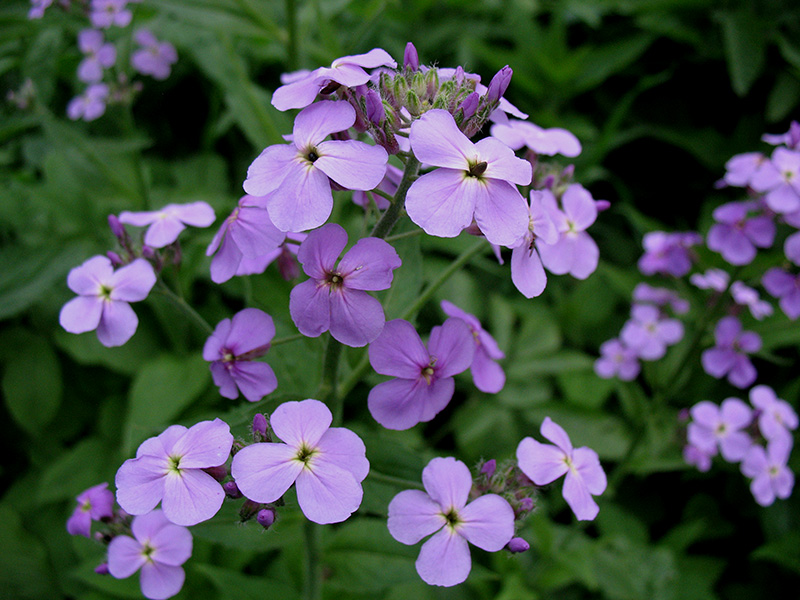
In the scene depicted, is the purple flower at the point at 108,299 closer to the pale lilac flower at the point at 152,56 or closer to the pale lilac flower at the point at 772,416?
the pale lilac flower at the point at 152,56

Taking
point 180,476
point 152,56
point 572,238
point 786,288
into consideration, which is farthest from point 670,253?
point 152,56

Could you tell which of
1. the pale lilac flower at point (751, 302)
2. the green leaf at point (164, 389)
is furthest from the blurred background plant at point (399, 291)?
the pale lilac flower at point (751, 302)

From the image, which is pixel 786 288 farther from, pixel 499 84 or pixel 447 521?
pixel 447 521

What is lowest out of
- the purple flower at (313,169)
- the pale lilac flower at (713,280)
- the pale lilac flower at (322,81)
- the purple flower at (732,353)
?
the purple flower at (732,353)

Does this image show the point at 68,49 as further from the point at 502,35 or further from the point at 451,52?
the point at 502,35

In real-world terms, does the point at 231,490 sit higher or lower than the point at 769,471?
higher

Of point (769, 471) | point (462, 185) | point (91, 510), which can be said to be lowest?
point (769, 471)
